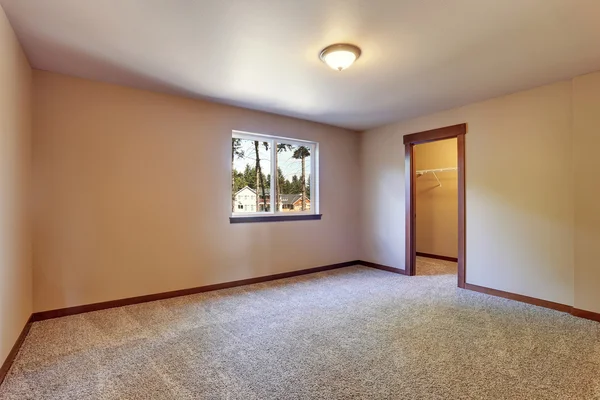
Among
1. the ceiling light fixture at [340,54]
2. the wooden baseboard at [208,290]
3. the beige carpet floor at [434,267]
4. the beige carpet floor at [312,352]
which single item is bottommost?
the beige carpet floor at [434,267]

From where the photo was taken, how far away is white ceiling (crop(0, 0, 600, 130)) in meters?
2.07

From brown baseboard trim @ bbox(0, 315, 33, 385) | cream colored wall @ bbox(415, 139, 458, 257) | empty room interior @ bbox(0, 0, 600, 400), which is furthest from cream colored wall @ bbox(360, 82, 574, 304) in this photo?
brown baseboard trim @ bbox(0, 315, 33, 385)

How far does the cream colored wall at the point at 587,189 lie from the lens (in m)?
3.01

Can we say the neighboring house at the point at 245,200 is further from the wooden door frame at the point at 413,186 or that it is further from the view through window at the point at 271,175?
the wooden door frame at the point at 413,186

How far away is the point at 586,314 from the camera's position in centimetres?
305

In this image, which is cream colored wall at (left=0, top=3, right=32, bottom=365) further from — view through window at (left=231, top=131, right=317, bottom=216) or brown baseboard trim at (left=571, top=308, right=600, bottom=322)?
brown baseboard trim at (left=571, top=308, right=600, bottom=322)

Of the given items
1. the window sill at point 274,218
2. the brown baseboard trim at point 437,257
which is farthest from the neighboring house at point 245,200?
the brown baseboard trim at point 437,257

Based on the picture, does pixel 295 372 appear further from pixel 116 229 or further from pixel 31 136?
pixel 31 136

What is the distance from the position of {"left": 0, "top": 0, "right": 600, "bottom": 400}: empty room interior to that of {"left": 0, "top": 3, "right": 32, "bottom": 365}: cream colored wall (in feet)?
0.11

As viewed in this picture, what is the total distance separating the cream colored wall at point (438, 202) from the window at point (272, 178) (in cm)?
235

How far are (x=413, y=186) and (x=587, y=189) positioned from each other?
2057mm

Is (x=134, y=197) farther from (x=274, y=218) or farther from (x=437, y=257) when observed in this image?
(x=437, y=257)

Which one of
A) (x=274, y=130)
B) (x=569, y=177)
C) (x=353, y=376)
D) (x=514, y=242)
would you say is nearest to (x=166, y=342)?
(x=353, y=376)

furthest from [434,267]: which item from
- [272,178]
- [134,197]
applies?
[134,197]
